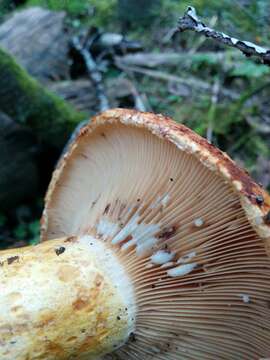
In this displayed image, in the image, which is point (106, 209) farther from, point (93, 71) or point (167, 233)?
point (93, 71)

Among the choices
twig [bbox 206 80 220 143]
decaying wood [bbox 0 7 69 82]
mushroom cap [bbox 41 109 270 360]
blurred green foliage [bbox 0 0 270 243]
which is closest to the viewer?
mushroom cap [bbox 41 109 270 360]

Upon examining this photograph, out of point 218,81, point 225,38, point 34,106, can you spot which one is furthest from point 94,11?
point 225,38

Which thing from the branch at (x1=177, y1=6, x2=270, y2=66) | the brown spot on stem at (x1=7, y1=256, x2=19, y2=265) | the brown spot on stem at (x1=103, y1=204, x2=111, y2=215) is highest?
the branch at (x1=177, y1=6, x2=270, y2=66)

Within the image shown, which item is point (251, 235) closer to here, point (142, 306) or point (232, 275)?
point (232, 275)

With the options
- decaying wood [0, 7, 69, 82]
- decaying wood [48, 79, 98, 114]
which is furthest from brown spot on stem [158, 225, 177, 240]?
decaying wood [0, 7, 69, 82]

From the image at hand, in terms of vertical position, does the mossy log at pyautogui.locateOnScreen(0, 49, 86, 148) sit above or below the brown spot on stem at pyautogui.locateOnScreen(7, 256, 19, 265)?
above

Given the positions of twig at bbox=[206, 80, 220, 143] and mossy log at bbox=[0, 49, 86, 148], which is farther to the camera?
twig at bbox=[206, 80, 220, 143]

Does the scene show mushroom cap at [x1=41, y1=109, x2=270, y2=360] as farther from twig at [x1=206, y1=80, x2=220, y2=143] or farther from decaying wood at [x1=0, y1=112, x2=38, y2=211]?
twig at [x1=206, y1=80, x2=220, y2=143]
